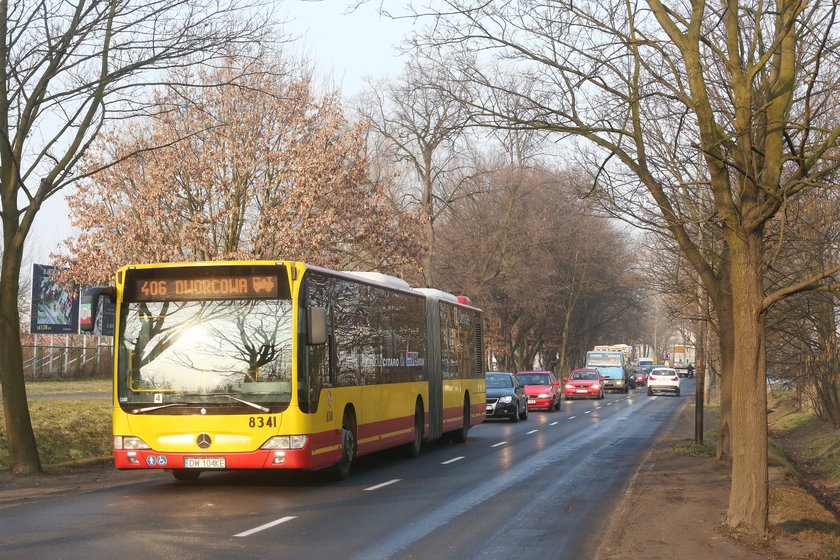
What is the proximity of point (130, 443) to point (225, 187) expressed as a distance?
65.5ft

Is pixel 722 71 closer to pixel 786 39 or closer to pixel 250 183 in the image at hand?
pixel 786 39

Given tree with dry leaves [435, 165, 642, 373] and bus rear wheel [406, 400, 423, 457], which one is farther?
tree with dry leaves [435, 165, 642, 373]

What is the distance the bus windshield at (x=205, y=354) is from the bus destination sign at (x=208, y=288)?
0.29 feet

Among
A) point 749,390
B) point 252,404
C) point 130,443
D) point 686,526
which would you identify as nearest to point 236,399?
point 252,404

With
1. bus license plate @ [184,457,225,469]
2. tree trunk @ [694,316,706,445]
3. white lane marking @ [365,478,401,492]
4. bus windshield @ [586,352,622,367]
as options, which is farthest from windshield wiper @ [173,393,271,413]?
bus windshield @ [586,352,622,367]

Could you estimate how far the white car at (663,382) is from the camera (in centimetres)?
6956

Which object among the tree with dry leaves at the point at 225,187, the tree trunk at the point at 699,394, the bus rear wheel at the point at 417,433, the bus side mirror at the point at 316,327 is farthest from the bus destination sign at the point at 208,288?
the tree with dry leaves at the point at 225,187

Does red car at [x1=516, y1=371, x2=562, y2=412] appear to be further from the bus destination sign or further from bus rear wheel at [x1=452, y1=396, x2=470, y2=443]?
the bus destination sign

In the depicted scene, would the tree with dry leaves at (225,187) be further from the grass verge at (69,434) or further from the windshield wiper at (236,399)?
the windshield wiper at (236,399)

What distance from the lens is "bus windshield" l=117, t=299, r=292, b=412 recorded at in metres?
15.0

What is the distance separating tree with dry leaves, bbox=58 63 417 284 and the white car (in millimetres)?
37147

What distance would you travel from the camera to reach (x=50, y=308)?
55.1 meters

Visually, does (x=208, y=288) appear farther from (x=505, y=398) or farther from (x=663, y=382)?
(x=663, y=382)

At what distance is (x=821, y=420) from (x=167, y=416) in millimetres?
22034
